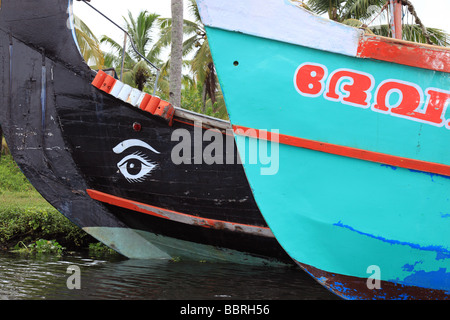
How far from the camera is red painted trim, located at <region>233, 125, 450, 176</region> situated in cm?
332

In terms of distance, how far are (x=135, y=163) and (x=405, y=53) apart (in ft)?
9.97

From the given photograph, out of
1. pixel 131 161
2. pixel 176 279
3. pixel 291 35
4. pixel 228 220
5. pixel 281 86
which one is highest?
pixel 291 35

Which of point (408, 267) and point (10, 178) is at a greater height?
point (408, 267)

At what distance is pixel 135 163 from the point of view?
5.07m

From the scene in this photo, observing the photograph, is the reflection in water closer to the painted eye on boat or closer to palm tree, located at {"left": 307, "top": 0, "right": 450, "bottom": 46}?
the painted eye on boat

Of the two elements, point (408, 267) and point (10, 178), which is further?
point (10, 178)

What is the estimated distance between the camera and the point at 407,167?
3361 millimetres

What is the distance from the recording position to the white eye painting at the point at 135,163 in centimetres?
502

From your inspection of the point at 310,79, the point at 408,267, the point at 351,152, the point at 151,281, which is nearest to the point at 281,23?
the point at 310,79

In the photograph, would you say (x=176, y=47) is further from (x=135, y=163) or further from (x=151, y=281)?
(x=151, y=281)

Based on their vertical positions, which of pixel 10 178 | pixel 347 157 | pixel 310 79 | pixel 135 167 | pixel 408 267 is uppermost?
pixel 310 79
